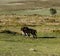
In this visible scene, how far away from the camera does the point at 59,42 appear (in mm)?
30078

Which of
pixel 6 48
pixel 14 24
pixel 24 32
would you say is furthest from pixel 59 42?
pixel 14 24

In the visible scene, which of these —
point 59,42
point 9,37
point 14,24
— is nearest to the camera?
point 59,42

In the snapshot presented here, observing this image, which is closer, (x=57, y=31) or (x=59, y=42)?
(x=59, y=42)

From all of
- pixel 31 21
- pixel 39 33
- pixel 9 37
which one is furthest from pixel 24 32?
pixel 31 21

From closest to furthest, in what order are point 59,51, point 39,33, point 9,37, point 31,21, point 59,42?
point 59,51 → point 59,42 → point 9,37 → point 39,33 → point 31,21

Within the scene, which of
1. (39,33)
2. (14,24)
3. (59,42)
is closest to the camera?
(59,42)

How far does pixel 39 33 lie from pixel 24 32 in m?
4.73

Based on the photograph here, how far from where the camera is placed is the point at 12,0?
324 ft

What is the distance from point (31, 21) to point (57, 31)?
1337cm

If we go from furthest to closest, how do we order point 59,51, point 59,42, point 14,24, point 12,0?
point 12,0
point 14,24
point 59,42
point 59,51

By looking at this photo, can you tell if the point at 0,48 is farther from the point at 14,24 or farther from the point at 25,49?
the point at 14,24

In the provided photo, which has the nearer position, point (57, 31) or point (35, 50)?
point (35, 50)

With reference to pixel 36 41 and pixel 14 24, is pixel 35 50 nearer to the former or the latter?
pixel 36 41

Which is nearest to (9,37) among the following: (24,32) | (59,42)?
(24,32)
